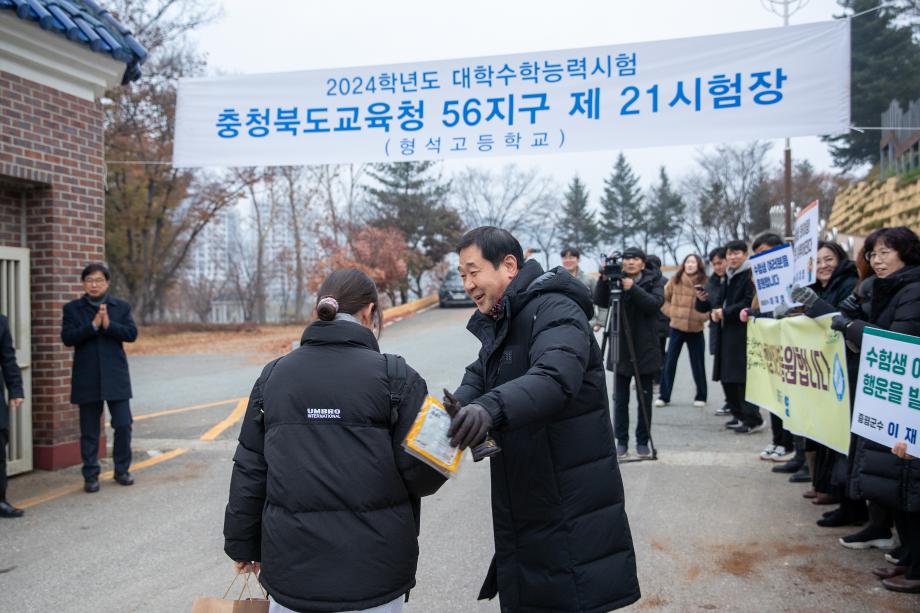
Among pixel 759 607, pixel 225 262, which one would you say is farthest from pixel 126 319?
pixel 225 262

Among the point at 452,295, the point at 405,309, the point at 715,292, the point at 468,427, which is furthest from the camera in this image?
the point at 452,295

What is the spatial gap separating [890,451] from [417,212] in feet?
112

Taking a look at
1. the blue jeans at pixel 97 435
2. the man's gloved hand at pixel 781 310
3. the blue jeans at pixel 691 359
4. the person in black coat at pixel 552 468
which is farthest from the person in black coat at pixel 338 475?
the blue jeans at pixel 691 359

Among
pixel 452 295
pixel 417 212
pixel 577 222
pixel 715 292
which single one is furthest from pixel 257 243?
pixel 715 292

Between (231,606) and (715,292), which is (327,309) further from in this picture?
(715,292)

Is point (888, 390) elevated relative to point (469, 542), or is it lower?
elevated

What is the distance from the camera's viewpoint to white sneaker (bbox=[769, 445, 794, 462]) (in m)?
6.27

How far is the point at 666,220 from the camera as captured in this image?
5606 centimetres

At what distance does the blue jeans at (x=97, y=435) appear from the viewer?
19.2ft

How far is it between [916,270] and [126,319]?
19.0ft

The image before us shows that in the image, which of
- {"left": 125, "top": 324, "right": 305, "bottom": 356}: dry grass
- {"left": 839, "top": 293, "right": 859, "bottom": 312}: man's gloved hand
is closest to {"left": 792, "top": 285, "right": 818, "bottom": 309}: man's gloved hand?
{"left": 839, "top": 293, "right": 859, "bottom": 312}: man's gloved hand

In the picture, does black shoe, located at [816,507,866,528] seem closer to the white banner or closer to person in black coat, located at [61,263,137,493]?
the white banner

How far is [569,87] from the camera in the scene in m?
6.18

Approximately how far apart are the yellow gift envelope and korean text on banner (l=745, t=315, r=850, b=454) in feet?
11.2
